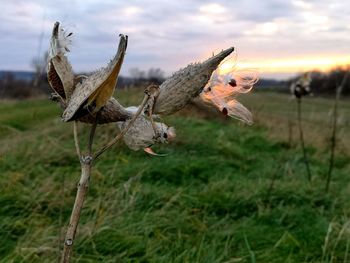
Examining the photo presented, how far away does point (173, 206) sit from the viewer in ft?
13.4

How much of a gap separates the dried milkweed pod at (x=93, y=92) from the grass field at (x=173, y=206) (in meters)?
1.57

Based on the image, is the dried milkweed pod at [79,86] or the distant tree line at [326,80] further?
the distant tree line at [326,80]

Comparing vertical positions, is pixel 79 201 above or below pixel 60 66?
below

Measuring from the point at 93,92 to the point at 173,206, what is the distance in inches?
128

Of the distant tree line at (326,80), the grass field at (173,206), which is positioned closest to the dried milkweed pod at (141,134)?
the grass field at (173,206)

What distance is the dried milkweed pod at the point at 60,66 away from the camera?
3.08 ft

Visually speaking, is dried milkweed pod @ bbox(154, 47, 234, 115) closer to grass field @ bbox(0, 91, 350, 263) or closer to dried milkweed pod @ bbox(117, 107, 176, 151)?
dried milkweed pod @ bbox(117, 107, 176, 151)

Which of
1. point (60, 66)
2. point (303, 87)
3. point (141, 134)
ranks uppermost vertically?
point (60, 66)

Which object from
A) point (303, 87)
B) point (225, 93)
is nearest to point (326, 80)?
point (303, 87)

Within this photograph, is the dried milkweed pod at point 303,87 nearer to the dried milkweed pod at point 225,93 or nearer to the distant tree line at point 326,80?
the distant tree line at point 326,80

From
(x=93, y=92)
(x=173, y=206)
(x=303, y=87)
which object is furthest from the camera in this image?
(x=303, y=87)

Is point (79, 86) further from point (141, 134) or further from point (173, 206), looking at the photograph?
point (173, 206)

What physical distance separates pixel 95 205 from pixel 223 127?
224 inches

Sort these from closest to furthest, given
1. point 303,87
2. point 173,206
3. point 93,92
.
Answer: point 93,92
point 173,206
point 303,87
